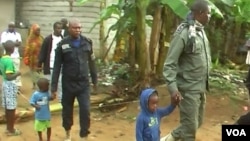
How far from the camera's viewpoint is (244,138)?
4125 millimetres

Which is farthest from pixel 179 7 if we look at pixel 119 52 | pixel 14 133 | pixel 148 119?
pixel 119 52

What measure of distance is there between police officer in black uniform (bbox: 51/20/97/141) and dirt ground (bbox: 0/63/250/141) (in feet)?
2.51

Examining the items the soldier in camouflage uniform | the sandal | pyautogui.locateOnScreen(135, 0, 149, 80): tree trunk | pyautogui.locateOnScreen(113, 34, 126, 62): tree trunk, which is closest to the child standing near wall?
the soldier in camouflage uniform

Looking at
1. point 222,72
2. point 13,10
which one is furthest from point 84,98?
point 13,10

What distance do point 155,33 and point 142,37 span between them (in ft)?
2.65

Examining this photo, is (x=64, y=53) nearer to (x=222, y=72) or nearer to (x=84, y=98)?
(x=84, y=98)

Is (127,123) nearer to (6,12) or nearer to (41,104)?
(41,104)

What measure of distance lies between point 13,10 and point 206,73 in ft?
34.1

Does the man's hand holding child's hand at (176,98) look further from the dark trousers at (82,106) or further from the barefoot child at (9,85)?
the barefoot child at (9,85)

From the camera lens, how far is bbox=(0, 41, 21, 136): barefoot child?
293 inches

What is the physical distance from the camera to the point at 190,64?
6.02 metres

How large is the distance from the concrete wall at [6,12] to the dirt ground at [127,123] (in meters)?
5.48

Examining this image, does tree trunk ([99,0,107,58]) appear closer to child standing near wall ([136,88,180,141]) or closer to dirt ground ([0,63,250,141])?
dirt ground ([0,63,250,141])

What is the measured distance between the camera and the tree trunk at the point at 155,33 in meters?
9.74
